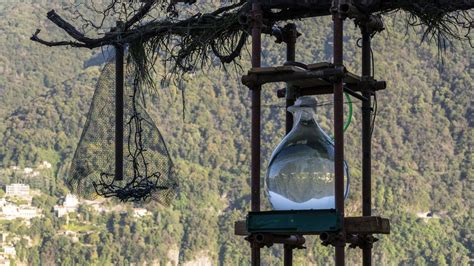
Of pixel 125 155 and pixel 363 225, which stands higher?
pixel 125 155

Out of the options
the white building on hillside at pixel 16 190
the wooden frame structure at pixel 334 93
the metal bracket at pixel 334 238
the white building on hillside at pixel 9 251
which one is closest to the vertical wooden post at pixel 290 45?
the wooden frame structure at pixel 334 93

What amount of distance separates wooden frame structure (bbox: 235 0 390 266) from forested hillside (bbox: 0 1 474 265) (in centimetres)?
7060

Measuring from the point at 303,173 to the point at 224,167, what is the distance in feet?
252

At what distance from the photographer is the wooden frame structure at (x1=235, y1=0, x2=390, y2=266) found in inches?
113

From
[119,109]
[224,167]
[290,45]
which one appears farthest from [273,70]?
[224,167]

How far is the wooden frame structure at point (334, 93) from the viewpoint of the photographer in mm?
2871

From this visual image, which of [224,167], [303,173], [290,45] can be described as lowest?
[303,173]

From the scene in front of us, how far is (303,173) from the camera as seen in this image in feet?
9.66

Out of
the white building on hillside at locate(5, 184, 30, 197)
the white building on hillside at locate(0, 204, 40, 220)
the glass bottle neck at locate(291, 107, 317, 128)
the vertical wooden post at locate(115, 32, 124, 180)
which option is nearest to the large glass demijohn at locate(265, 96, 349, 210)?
the glass bottle neck at locate(291, 107, 317, 128)

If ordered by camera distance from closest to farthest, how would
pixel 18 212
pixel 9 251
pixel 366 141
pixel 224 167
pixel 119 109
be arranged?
pixel 366 141 < pixel 119 109 < pixel 224 167 < pixel 9 251 < pixel 18 212

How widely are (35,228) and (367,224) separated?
78.3 meters

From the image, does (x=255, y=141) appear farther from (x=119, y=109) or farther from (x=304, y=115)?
(x=119, y=109)

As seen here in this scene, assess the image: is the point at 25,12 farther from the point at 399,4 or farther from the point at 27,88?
the point at 399,4

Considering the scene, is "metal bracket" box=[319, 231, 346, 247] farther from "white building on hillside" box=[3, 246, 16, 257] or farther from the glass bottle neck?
"white building on hillside" box=[3, 246, 16, 257]
